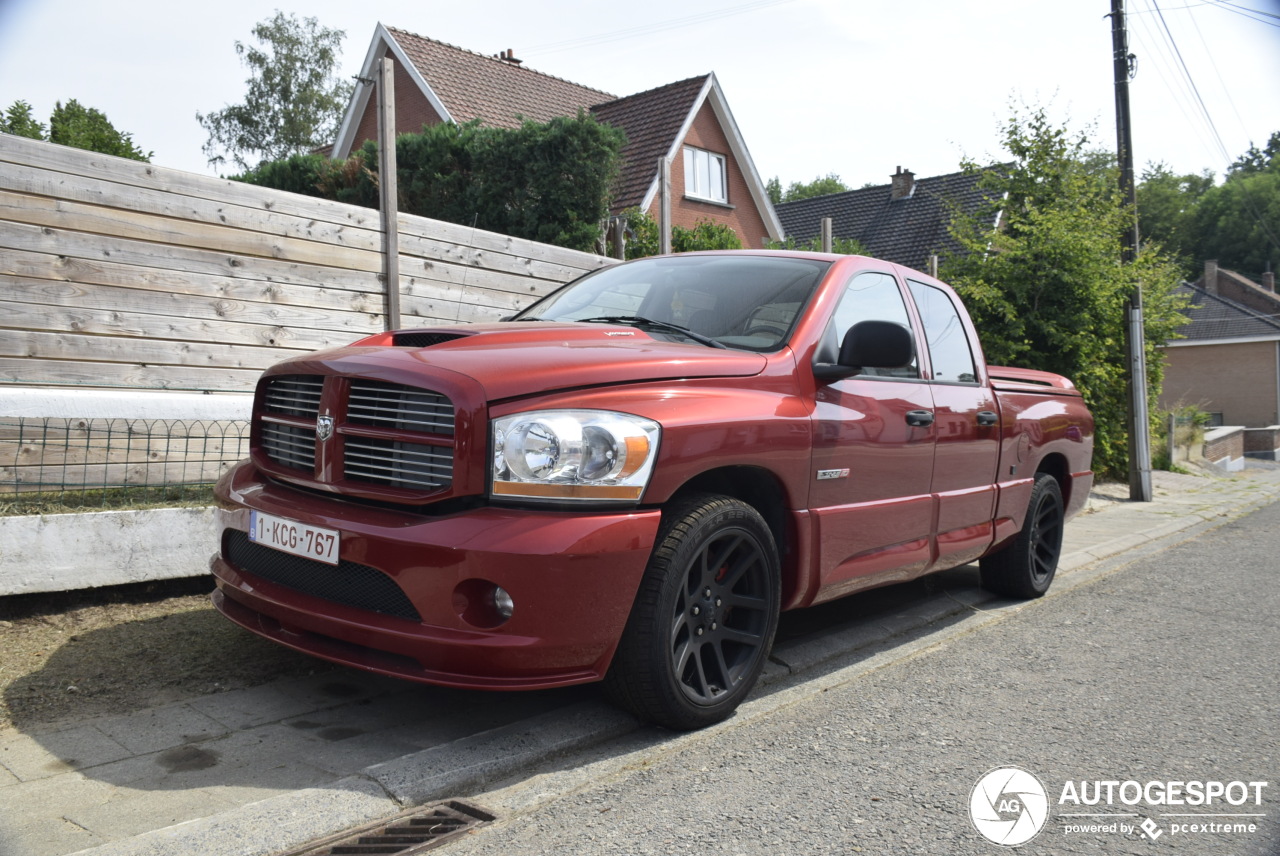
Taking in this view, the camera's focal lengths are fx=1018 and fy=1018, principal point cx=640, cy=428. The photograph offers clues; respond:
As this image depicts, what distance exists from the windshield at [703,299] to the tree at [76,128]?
66.9ft

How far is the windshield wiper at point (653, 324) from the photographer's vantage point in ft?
13.3

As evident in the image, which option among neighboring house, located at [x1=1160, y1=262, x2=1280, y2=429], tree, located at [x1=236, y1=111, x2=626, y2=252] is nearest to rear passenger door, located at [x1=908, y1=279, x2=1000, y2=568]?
tree, located at [x1=236, y1=111, x2=626, y2=252]

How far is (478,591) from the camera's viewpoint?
9.97ft

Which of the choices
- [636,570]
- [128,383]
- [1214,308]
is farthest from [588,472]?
[1214,308]

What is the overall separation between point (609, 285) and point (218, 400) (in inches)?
78.8

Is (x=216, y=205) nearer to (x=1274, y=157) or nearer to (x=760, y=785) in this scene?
(x=760, y=785)

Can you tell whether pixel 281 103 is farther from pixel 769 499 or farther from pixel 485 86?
pixel 769 499

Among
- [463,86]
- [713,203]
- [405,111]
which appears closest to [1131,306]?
[713,203]

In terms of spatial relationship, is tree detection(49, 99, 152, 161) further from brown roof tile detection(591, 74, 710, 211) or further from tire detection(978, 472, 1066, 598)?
tire detection(978, 472, 1066, 598)

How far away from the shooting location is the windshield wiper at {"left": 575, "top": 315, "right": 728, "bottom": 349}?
4062 millimetres

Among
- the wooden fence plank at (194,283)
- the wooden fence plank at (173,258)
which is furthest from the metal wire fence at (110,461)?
the wooden fence plank at (173,258)

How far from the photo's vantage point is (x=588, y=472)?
312cm

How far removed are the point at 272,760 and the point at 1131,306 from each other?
11.8 meters

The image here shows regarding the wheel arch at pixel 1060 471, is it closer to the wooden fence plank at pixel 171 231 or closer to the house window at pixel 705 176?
the wooden fence plank at pixel 171 231
